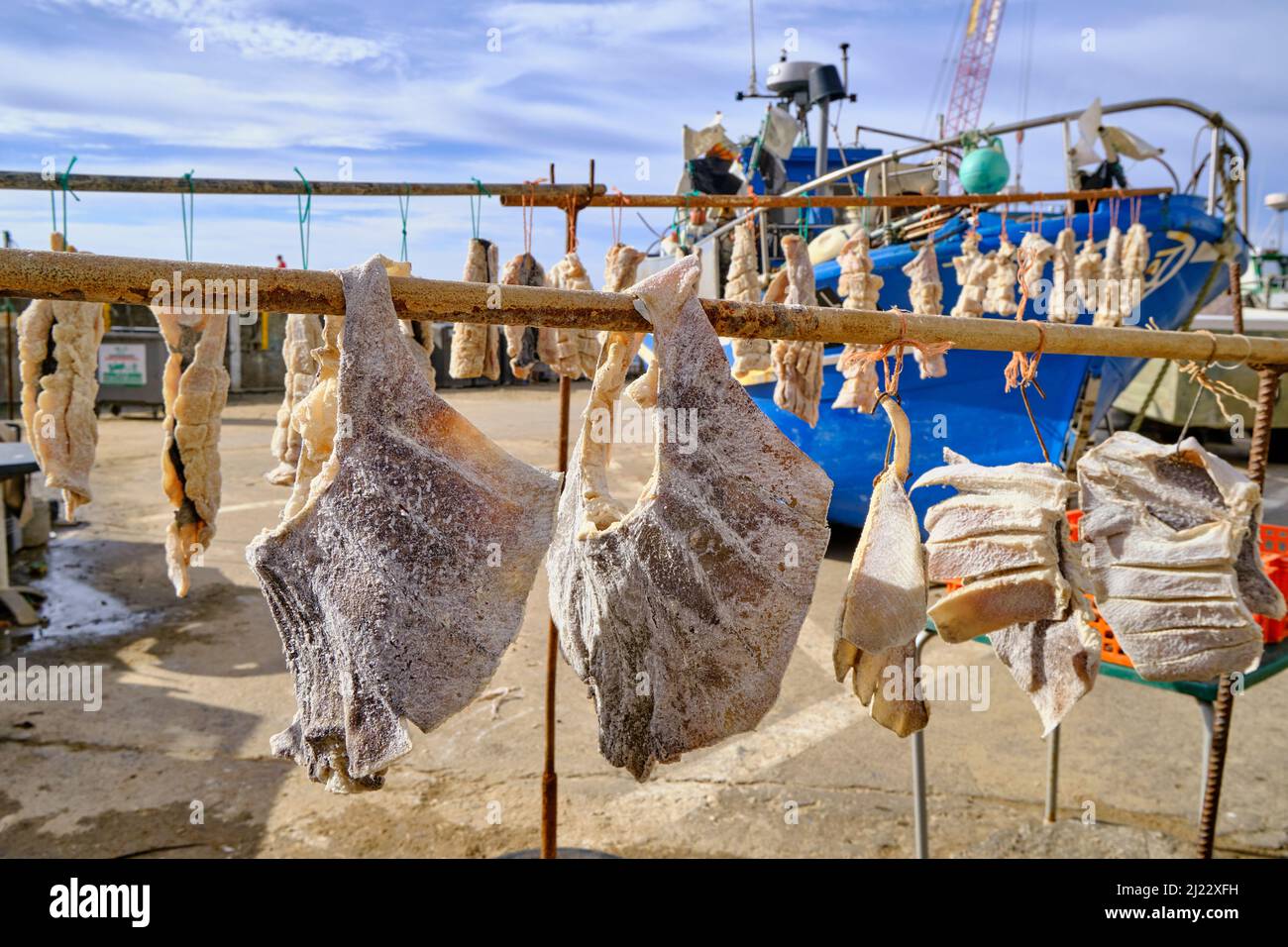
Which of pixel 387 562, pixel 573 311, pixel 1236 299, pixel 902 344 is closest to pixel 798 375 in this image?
pixel 1236 299

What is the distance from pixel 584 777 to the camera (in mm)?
4652

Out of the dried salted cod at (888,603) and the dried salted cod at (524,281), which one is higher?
the dried salted cod at (524,281)

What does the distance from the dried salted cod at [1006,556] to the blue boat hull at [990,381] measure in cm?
613

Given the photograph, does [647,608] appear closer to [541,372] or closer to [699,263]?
[699,263]

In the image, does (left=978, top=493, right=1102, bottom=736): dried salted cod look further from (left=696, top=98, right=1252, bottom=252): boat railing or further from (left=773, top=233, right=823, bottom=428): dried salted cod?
(left=696, top=98, right=1252, bottom=252): boat railing

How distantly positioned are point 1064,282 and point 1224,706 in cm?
510

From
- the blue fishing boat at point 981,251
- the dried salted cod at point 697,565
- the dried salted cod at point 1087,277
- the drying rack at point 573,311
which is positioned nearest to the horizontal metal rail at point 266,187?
the drying rack at point 573,311

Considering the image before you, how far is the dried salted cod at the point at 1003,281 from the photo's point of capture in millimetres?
7148

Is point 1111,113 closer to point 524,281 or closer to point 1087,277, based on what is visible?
point 1087,277

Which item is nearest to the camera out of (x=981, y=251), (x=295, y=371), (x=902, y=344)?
(x=902, y=344)

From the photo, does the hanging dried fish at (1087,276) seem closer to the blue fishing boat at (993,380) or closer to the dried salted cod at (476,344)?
the blue fishing boat at (993,380)

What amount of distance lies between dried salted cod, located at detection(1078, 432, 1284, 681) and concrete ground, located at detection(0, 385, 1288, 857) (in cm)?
218

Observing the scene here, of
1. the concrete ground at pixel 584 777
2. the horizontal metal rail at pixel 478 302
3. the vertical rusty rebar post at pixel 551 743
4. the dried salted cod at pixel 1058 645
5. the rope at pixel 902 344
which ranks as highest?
the horizontal metal rail at pixel 478 302

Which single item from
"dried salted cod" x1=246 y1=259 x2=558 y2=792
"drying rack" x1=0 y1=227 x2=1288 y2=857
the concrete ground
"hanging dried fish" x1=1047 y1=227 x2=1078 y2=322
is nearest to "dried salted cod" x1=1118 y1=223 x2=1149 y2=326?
"hanging dried fish" x1=1047 y1=227 x2=1078 y2=322
